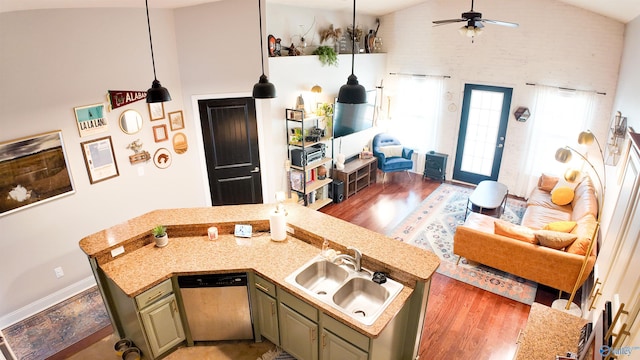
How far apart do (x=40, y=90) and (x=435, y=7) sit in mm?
6660

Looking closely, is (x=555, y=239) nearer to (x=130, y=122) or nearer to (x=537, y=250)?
(x=537, y=250)

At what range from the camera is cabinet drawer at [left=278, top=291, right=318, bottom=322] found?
3001 millimetres

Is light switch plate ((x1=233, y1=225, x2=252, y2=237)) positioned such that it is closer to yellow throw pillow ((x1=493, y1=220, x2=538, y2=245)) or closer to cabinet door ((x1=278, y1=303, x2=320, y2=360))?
cabinet door ((x1=278, y1=303, x2=320, y2=360))

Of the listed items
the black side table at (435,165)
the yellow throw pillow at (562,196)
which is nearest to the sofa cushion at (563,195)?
the yellow throw pillow at (562,196)

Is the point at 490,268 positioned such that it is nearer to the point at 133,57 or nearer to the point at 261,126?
the point at 261,126

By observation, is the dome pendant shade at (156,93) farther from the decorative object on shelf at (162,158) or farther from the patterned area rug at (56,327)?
the patterned area rug at (56,327)

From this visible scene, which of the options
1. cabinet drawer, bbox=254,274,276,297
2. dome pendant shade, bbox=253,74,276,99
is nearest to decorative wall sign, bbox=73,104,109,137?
dome pendant shade, bbox=253,74,276,99

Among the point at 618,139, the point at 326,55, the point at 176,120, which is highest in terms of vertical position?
the point at 326,55

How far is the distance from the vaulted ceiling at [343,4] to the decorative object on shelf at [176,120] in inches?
53.0

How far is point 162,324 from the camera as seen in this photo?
340cm

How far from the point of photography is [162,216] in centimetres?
392

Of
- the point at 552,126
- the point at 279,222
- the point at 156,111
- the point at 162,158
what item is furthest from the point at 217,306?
the point at 552,126

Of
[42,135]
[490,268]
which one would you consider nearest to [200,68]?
[42,135]

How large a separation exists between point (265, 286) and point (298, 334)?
51 cm
